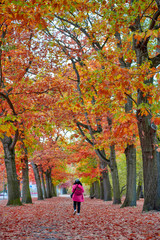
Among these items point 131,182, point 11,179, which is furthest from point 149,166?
point 11,179

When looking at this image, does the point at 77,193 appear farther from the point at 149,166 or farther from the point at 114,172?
the point at 114,172

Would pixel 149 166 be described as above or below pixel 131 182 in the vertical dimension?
above

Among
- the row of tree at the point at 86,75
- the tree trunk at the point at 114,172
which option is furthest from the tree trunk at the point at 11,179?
the tree trunk at the point at 114,172

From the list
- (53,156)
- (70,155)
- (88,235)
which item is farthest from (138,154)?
(88,235)

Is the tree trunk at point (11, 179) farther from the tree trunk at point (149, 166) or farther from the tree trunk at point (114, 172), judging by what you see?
the tree trunk at point (149, 166)

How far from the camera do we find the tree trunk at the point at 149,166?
32.7 feet

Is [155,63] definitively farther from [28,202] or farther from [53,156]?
[53,156]

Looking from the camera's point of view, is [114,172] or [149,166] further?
[114,172]

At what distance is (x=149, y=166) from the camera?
10102 mm

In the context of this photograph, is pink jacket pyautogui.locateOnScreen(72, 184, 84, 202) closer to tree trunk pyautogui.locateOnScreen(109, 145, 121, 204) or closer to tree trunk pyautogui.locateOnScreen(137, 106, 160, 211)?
tree trunk pyautogui.locateOnScreen(137, 106, 160, 211)

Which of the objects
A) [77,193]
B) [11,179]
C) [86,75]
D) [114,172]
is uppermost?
[86,75]

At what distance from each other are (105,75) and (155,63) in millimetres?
2104

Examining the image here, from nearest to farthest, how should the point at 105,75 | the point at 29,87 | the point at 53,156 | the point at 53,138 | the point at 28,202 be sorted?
1. the point at 105,75
2. the point at 29,87
3. the point at 28,202
4. the point at 53,156
5. the point at 53,138

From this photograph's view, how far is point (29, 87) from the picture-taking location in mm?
13344
